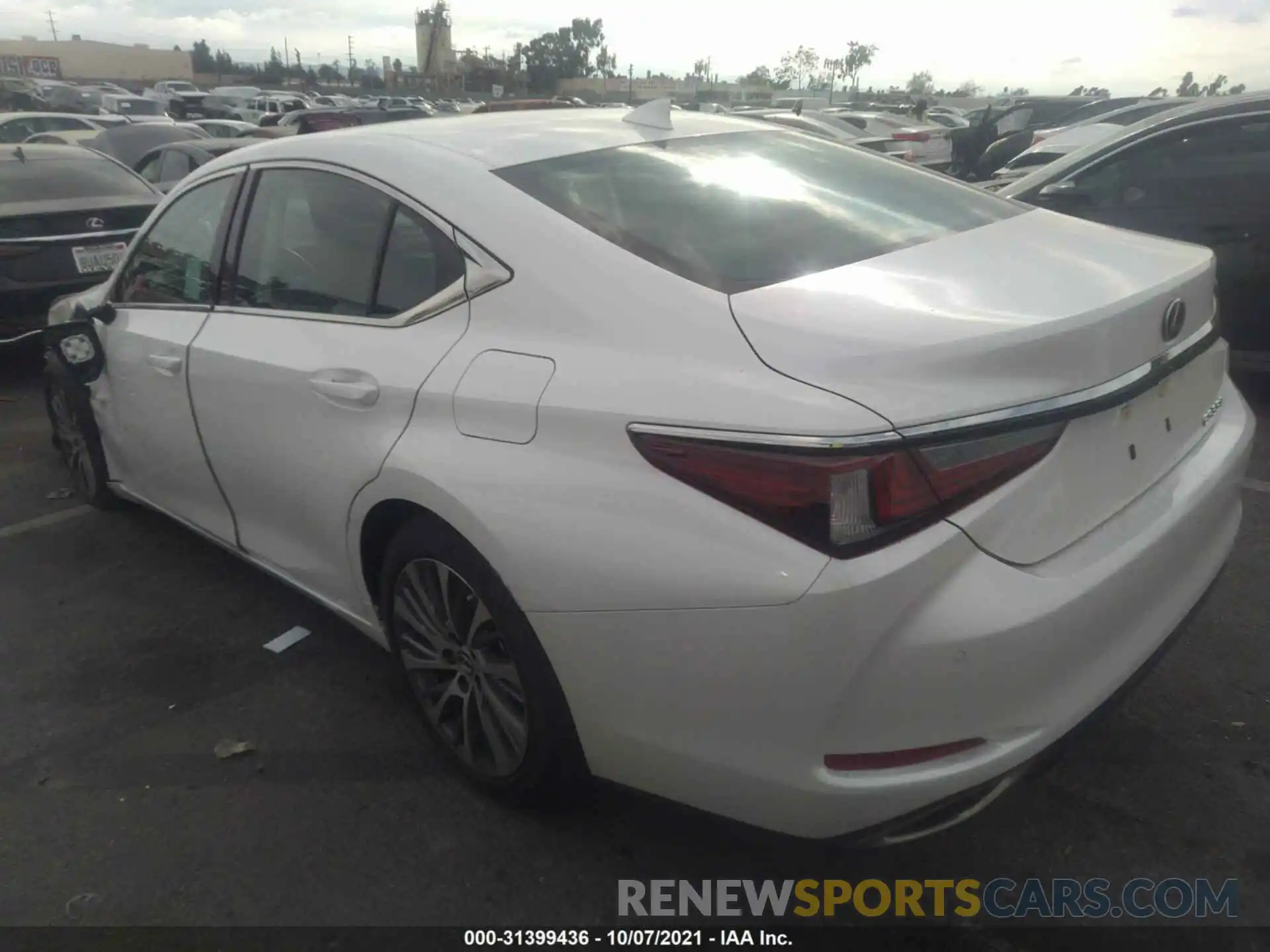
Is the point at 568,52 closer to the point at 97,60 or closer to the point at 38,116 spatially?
the point at 97,60

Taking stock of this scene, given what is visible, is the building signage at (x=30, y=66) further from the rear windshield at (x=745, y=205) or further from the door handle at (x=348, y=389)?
the rear windshield at (x=745, y=205)

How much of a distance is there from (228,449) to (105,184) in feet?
16.4

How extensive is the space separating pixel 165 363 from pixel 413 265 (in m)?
1.31

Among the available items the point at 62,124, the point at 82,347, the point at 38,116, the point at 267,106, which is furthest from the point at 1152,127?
the point at 267,106

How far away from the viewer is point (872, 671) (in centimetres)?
172

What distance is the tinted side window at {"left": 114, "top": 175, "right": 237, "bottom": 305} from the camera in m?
3.33

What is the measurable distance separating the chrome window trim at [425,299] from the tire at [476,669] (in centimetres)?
51

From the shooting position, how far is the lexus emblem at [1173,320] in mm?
2102

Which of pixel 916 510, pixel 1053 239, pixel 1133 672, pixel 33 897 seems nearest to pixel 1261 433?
pixel 1053 239

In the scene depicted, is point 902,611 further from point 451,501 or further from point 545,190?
point 545,190

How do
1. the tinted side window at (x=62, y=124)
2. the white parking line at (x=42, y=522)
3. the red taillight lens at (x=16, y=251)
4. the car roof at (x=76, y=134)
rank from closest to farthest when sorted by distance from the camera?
the white parking line at (x=42, y=522) < the red taillight lens at (x=16, y=251) < the car roof at (x=76, y=134) < the tinted side window at (x=62, y=124)

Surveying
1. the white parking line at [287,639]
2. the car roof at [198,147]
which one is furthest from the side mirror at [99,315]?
the car roof at [198,147]

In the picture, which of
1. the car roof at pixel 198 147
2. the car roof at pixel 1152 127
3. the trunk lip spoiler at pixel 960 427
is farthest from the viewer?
the car roof at pixel 198 147

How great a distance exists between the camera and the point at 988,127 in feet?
50.1
